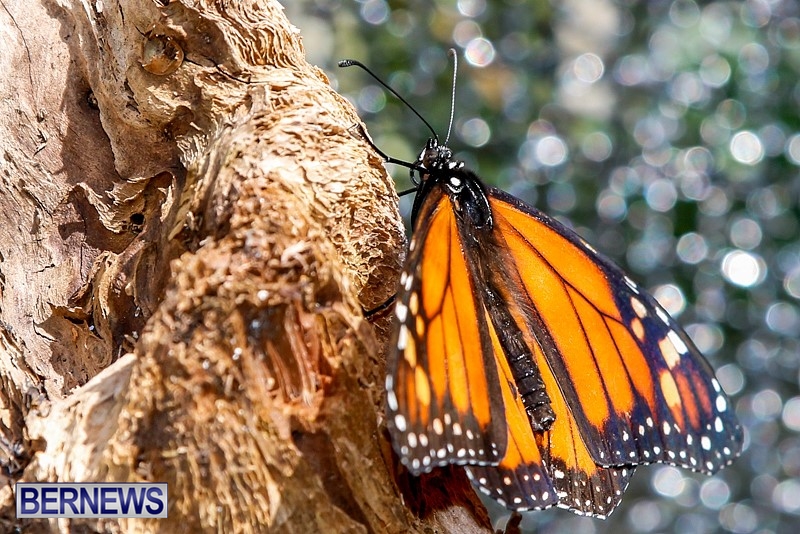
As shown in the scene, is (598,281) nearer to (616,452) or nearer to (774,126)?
(616,452)

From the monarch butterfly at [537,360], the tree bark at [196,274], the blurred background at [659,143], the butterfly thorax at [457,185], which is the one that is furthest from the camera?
the blurred background at [659,143]

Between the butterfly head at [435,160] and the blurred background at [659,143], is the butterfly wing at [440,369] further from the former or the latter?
the blurred background at [659,143]

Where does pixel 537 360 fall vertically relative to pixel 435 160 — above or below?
below

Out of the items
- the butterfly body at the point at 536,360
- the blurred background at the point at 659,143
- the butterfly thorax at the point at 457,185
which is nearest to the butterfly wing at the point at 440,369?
the butterfly body at the point at 536,360

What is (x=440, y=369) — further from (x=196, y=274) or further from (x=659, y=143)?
(x=659, y=143)

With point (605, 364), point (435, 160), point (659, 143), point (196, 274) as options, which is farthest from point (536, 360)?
point (659, 143)

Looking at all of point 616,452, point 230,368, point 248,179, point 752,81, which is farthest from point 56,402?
point 752,81

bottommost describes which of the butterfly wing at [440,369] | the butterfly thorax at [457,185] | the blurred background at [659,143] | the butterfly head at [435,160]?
the butterfly wing at [440,369]
